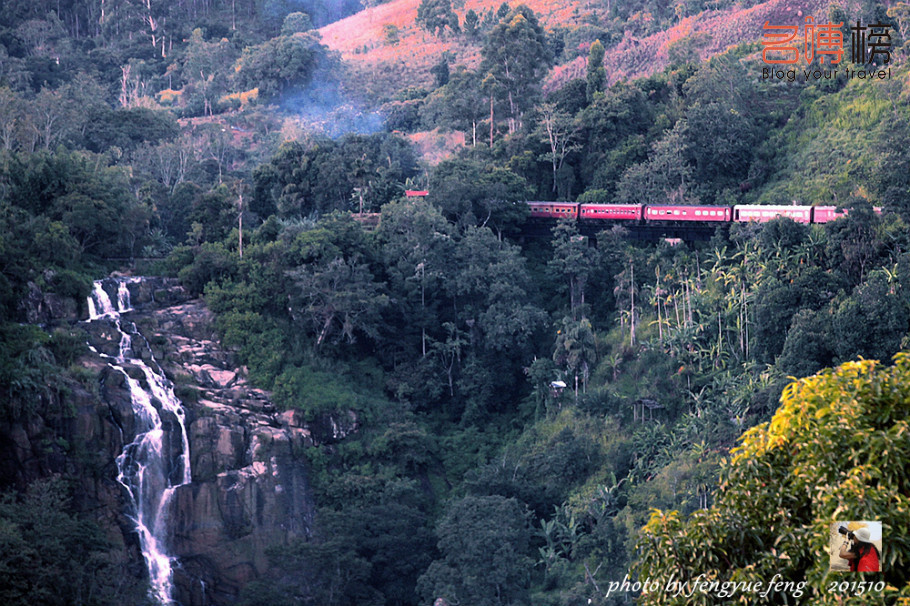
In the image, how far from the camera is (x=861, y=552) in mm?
7480

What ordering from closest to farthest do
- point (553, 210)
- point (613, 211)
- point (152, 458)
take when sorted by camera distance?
1. point (152, 458)
2. point (613, 211)
3. point (553, 210)

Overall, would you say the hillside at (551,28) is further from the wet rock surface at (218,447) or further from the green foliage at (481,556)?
the green foliage at (481,556)

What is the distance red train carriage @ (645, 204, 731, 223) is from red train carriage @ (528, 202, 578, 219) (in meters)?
3.32

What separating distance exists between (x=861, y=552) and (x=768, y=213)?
28.8 m

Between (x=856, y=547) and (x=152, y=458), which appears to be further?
(x=152, y=458)

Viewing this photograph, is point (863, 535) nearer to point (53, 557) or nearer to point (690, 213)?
point (53, 557)

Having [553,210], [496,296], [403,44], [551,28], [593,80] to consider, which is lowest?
[496,296]

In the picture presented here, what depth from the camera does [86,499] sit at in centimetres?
2773

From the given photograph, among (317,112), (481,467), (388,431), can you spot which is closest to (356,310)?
(388,431)

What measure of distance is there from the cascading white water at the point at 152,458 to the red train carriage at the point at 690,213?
729 inches

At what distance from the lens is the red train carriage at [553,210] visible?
1545 inches

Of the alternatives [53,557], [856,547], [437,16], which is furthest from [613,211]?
[437,16]

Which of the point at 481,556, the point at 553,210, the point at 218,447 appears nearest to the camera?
the point at 481,556

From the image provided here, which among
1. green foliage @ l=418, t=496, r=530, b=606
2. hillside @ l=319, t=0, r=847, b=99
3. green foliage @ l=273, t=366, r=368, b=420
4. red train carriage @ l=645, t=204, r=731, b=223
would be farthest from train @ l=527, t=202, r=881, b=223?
hillside @ l=319, t=0, r=847, b=99
